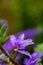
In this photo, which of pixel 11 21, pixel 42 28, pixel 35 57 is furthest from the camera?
pixel 11 21

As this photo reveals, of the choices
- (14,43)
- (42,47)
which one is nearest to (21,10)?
(42,47)

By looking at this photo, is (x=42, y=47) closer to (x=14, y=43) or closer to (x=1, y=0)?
(x=14, y=43)

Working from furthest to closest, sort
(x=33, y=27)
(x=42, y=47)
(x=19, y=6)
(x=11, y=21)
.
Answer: (x=11, y=21), (x=19, y=6), (x=33, y=27), (x=42, y=47)

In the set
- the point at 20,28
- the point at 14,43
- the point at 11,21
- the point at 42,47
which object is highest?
the point at 14,43

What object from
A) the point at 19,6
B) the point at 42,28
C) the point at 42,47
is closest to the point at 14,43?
the point at 42,47

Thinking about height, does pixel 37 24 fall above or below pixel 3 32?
below

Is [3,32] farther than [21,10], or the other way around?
→ [21,10]

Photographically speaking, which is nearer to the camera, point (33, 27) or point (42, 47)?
point (42, 47)

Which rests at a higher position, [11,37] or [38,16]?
[11,37]

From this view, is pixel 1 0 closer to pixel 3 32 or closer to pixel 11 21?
pixel 11 21
